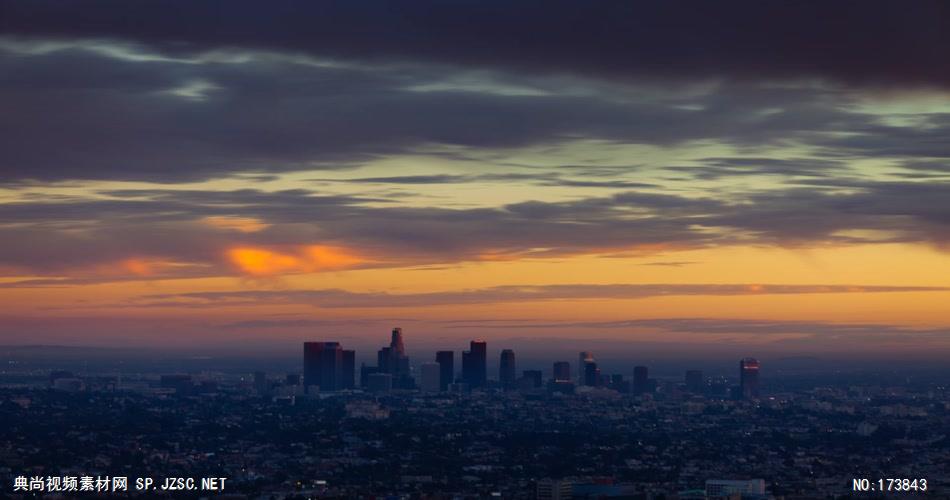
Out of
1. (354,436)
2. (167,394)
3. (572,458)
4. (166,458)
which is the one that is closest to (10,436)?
(166,458)

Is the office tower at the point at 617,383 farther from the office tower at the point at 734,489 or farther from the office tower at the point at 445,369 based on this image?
the office tower at the point at 734,489

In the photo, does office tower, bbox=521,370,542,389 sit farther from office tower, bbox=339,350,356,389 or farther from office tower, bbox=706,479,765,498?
office tower, bbox=706,479,765,498

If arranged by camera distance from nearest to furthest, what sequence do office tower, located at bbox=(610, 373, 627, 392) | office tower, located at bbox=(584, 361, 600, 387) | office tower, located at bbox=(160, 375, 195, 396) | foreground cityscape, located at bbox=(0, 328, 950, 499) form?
foreground cityscape, located at bbox=(0, 328, 950, 499), office tower, located at bbox=(160, 375, 195, 396), office tower, located at bbox=(584, 361, 600, 387), office tower, located at bbox=(610, 373, 627, 392)

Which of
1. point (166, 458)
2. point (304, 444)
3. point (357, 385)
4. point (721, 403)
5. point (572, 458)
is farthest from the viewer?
point (357, 385)

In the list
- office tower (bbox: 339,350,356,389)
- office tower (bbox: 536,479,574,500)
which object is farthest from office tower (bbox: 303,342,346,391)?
office tower (bbox: 536,479,574,500)

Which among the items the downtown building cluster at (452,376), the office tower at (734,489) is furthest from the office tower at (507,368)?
the office tower at (734,489)

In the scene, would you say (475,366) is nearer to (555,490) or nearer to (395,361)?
(395,361)

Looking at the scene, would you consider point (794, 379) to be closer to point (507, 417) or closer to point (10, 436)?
point (507, 417)
